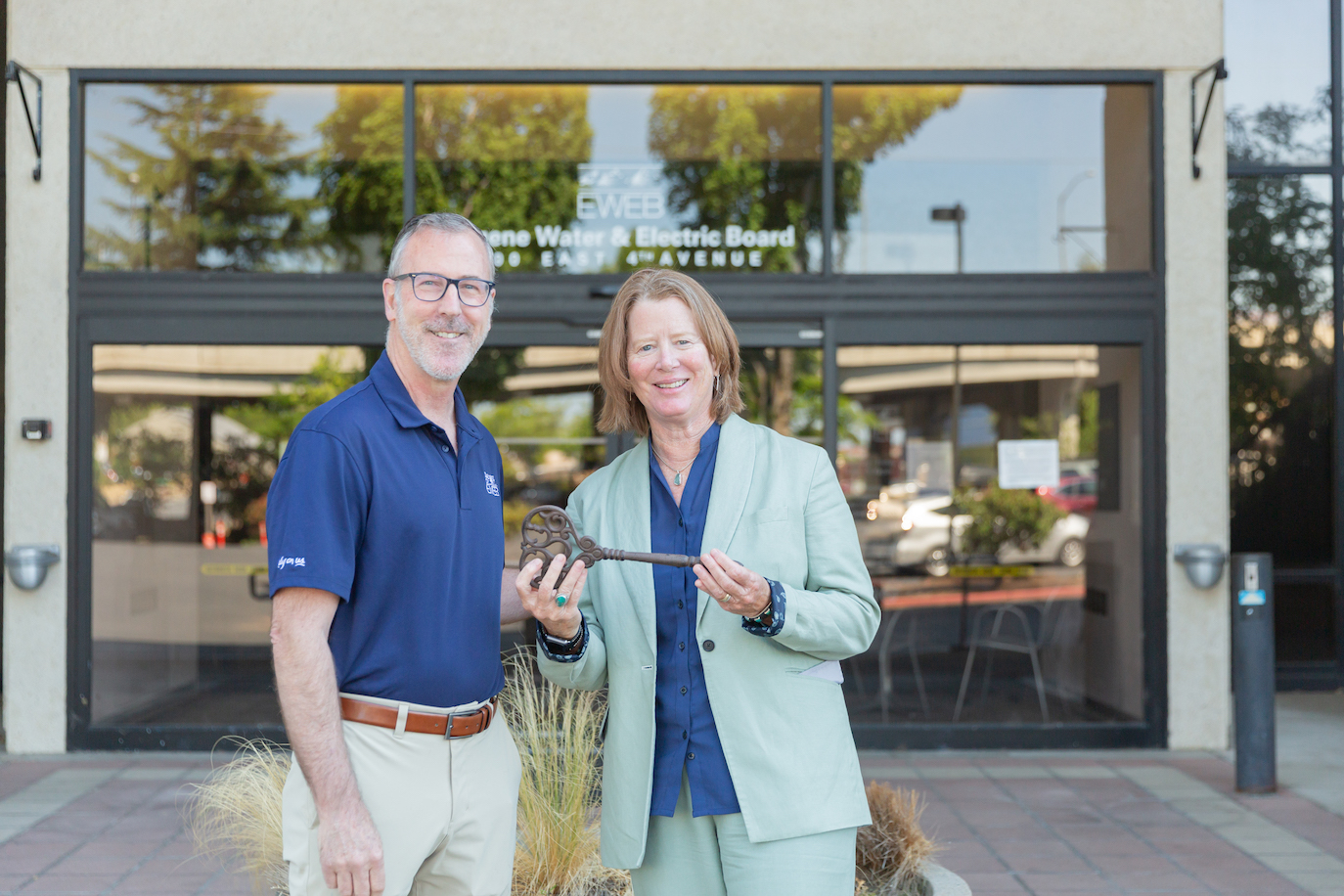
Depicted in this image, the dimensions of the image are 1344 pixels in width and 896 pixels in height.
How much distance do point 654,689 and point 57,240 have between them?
5744 mm

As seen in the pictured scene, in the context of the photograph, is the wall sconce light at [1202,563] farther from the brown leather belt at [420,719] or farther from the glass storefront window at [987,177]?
the brown leather belt at [420,719]

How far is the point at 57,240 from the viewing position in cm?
645

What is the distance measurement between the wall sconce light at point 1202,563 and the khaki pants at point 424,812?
5182 mm

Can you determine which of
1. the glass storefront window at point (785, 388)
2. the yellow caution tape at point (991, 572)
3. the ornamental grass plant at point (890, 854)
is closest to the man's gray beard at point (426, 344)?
the ornamental grass plant at point (890, 854)

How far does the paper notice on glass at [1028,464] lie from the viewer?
688 cm

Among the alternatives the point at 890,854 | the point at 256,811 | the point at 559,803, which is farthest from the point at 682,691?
the point at 256,811

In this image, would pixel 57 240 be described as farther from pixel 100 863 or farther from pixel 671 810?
pixel 671 810

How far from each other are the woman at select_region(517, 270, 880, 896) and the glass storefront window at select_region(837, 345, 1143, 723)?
449 centimetres

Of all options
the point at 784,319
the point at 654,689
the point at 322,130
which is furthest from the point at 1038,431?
the point at 654,689

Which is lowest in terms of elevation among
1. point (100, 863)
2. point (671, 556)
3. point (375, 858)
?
point (100, 863)

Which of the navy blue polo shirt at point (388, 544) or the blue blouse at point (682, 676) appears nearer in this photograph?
the navy blue polo shirt at point (388, 544)

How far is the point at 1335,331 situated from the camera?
26.4 ft

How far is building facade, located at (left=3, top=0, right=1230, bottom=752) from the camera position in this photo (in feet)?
21.2

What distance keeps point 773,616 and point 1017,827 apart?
141 inches
